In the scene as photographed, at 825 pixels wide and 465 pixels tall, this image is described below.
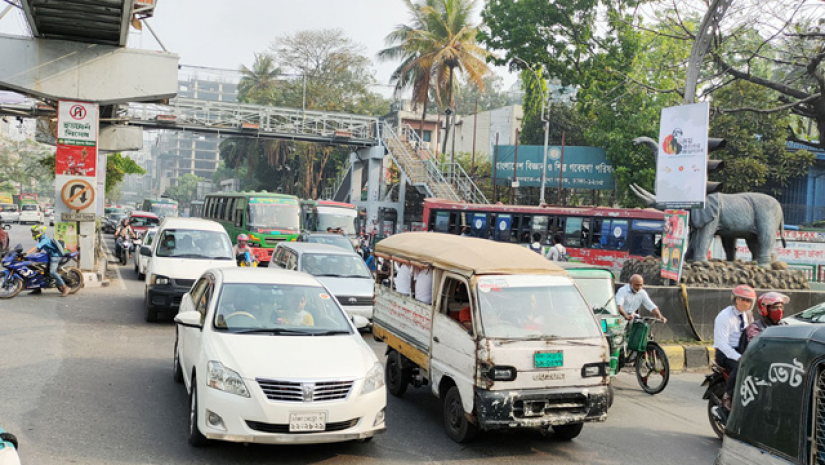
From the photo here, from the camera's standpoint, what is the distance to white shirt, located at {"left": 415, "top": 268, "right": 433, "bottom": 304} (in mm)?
8305

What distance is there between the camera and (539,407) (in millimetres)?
6707

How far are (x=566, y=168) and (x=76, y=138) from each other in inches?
912

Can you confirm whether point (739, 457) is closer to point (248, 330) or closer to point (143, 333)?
point (248, 330)

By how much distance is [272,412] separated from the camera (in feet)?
19.1

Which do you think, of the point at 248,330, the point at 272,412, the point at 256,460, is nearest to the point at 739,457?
the point at 272,412

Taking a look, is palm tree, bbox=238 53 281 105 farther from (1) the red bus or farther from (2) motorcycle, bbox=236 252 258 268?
(2) motorcycle, bbox=236 252 258 268

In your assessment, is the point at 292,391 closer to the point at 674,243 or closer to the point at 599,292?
the point at 599,292

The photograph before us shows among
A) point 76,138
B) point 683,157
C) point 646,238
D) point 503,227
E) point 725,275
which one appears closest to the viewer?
point 683,157

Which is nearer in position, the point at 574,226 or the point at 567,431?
the point at 567,431

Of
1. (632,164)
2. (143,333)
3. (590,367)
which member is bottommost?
(143,333)

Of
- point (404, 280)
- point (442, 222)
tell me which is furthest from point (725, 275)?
point (442, 222)

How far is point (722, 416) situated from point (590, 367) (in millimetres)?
1610

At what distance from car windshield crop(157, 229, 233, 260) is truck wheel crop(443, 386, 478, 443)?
8.36m

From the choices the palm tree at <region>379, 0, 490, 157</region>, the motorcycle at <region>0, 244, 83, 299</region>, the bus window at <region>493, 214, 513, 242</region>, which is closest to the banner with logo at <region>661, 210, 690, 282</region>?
the motorcycle at <region>0, 244, 83, 299</region>
